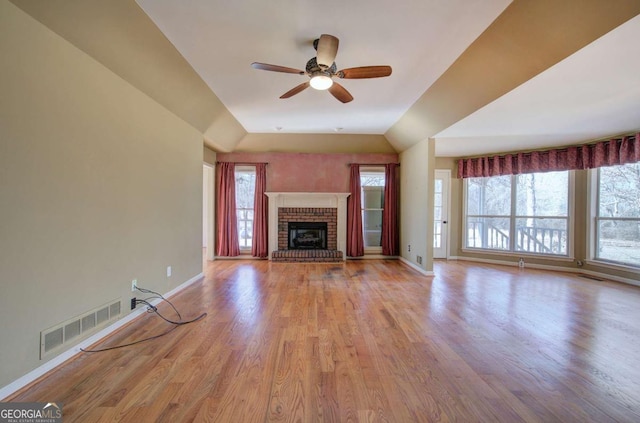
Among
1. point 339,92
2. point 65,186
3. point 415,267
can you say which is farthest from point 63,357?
point 415,267

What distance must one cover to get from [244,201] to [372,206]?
295 cm

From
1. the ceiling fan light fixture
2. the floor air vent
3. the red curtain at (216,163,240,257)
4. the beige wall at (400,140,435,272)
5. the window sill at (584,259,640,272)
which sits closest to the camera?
the floor air vent

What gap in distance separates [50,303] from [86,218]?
0.65m

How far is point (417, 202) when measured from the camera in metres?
4.89

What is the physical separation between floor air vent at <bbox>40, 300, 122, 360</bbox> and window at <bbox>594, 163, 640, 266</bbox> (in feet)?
23.2

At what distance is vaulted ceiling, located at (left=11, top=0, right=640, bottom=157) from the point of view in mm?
1900

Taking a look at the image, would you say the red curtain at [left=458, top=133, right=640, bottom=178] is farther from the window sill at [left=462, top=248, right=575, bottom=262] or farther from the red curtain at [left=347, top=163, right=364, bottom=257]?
the red curtain at [left=347, top=163, right=364, bottom=257]

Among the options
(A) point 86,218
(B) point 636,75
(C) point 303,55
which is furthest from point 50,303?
(B) point 636,75

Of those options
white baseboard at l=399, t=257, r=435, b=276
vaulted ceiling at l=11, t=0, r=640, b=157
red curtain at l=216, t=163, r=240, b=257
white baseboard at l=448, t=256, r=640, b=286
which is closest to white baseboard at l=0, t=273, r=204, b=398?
vaulted ceiling at l=11, t=0, r=640, b=157

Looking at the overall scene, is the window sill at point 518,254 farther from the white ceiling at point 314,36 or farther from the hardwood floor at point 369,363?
the white ceiling at point 314,36

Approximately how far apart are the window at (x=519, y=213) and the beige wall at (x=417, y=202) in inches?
61.0

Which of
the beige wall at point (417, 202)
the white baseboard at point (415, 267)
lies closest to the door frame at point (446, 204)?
the beige wall at point (417, 202)

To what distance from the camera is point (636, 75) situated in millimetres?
2385

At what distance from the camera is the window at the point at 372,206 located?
6.05 meters
